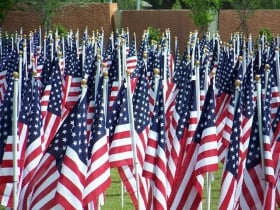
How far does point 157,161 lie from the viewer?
32.0 ft

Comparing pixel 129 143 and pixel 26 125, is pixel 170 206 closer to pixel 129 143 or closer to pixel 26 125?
pixel 129 143

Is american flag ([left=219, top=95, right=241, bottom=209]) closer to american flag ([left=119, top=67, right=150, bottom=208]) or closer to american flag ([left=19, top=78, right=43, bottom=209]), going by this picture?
american flag ([left=119, top=67, right=150, bottom=208])

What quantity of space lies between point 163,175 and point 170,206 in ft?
1.14

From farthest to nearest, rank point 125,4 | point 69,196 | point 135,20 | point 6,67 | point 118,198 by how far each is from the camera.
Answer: point 125,4 < point 135,20 < point 6,67 < point 118,198 < point 69,196

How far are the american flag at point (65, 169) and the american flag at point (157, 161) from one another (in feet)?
3.45

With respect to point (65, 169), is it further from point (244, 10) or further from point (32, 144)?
point (244, 10)

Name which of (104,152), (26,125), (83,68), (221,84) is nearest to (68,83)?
(83,68)

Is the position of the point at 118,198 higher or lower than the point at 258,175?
lower

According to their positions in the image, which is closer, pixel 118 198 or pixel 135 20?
pixel 118 198

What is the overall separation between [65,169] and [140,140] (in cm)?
228

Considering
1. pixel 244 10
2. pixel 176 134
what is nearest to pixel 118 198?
pixel 176 134

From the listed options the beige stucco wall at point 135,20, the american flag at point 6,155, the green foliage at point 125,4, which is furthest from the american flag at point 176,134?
the green foliage at point 125,4

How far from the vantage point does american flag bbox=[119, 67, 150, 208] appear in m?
10.7

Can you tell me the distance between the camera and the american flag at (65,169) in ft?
28.7
